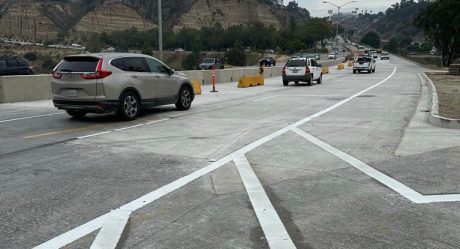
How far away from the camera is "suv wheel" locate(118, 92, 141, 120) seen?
12.8 meters

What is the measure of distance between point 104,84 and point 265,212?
7918mm

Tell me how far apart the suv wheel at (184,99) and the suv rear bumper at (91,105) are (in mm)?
3129

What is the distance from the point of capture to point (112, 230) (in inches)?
194

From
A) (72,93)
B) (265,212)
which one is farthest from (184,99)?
(265,212)

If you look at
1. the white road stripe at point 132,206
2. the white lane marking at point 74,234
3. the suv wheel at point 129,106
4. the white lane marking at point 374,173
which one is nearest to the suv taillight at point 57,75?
the suv wheel at point 129,106

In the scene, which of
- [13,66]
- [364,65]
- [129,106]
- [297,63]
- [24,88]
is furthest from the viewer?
[364,65]

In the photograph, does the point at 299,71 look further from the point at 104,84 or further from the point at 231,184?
the point at 231,184

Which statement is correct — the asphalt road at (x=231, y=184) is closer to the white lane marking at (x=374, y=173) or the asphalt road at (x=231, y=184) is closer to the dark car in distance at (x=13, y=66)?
the white lane marking at (x=374, y=173)

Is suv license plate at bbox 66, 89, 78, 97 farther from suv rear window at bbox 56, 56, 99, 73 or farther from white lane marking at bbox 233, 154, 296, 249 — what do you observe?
white lane marking at bbox 233, 154, 296, 249

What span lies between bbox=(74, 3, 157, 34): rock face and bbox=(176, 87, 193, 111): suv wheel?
173 metres

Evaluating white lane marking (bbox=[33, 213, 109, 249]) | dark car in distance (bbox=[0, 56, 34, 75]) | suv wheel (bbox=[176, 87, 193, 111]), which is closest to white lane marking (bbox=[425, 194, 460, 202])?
white lane marking (bbox=[33, 213, 109, 249])

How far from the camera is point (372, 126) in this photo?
1209 centimetres

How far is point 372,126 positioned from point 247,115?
3.77 m

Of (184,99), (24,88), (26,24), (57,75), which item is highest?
(26,24)
